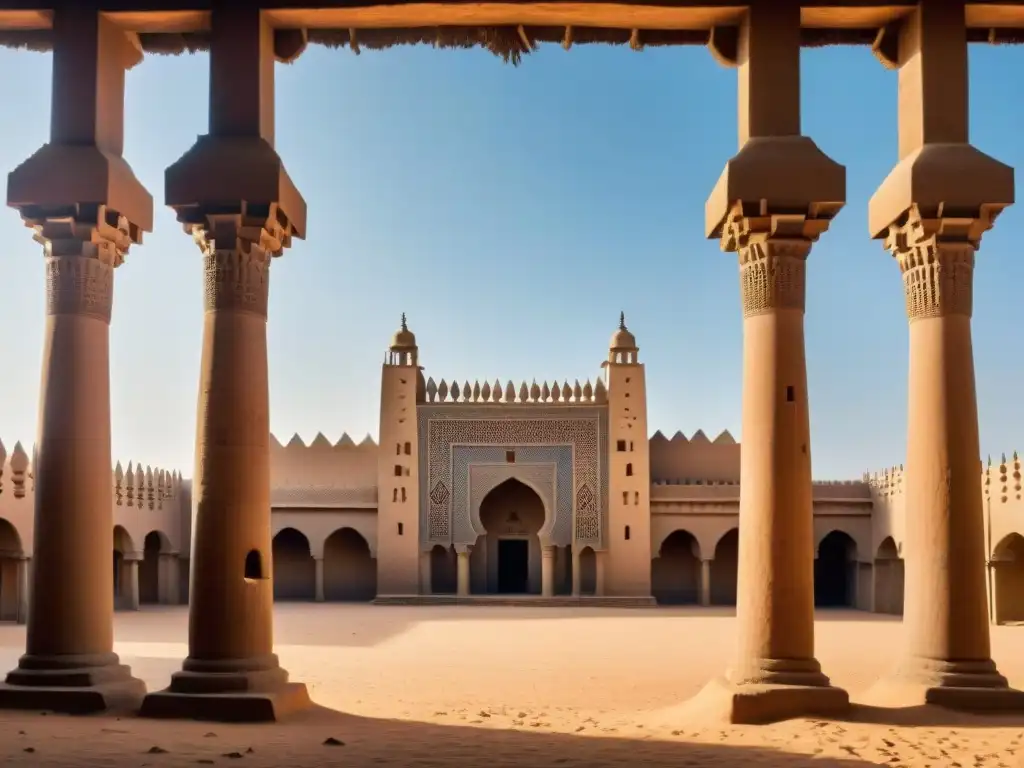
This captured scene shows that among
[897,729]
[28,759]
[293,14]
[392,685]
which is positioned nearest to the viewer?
[28,759]

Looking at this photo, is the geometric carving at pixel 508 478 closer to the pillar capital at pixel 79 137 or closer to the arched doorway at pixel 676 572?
the arched doorway at pixel 676 572

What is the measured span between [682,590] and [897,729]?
24.8 metres

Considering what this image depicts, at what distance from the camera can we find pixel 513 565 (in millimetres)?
33156

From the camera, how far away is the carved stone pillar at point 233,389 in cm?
833

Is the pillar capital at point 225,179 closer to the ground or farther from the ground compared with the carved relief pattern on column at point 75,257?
farther from the ground

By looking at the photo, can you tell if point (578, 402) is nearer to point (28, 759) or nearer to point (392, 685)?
point (392, 685)

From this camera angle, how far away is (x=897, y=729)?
7773 millimetres

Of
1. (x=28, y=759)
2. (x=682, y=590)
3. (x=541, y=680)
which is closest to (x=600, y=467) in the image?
(x=682, y=590)

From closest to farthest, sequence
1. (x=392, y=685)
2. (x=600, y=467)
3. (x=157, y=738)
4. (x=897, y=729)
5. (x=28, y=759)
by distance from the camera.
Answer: (x=28, y=759) → (x=157, y=738) → (x=897, y=729) → (x=392, y=685) → (x=600, y=467)

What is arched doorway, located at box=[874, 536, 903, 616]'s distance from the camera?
28078mm

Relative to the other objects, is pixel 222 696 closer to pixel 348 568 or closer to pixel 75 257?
pixel 75 257

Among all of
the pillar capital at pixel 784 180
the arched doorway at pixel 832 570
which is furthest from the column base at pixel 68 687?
the arched doorway at pixel 832 570

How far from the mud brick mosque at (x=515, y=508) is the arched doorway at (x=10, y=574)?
5.57 meters

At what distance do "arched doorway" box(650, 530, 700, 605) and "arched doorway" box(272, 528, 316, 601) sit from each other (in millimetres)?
9686
